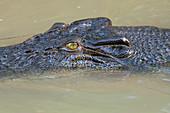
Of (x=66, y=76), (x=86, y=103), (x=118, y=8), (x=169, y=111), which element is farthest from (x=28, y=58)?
(x=118, y=8)

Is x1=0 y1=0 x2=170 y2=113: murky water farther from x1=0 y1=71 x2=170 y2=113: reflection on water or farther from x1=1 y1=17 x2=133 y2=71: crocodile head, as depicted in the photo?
x1=1 y1=17 x2=133 y2=71: crocodile head

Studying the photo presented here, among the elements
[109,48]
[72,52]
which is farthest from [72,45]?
[109,48]

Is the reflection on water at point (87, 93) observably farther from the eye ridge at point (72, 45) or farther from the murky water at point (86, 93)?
the eye ridge at point (72, 45)

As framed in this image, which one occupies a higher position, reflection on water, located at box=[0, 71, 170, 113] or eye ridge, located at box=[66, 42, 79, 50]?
eye ridge, located at box=[66, 42, 79, 50]

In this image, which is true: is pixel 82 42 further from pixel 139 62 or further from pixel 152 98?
pixel 152 98

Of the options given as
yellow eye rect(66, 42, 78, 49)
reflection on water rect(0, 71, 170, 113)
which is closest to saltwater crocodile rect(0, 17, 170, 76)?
yellow eye rect(66, 42, 78, 49)

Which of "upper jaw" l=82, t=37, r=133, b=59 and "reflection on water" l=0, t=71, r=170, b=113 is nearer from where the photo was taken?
"reflection on water" l=0, t=71, r=170, b=113

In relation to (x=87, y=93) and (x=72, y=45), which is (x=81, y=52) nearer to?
(x=72, y=45)
